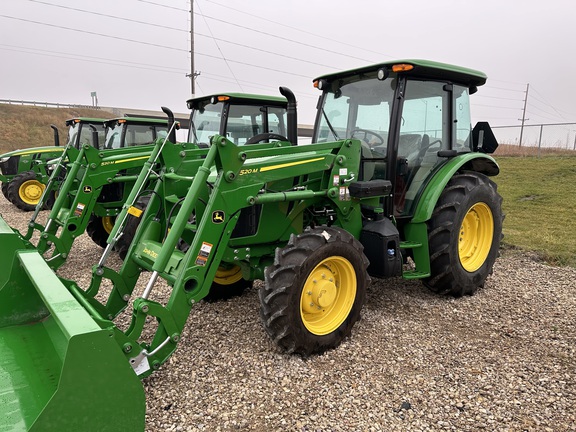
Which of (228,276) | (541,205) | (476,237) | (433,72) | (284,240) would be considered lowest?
(541,205)

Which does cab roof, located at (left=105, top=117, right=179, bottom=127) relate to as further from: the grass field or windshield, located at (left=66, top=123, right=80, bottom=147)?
the grass field

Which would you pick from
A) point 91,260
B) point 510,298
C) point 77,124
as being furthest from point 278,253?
point 77,124

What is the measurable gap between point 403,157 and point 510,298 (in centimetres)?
192

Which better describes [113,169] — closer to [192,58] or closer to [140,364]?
[140,364]

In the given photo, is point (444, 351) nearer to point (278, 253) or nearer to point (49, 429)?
point (278, 253)

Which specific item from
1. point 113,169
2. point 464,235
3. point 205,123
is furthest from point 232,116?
point 464,235

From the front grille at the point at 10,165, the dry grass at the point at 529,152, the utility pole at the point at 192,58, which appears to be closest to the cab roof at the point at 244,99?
the front grille at the point at 10,165

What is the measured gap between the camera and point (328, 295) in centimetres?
348

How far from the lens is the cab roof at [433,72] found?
407cm

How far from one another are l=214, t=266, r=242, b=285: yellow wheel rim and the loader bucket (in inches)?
66.8

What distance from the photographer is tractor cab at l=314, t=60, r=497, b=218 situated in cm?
419

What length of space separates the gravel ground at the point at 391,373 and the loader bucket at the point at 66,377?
1.88 feet

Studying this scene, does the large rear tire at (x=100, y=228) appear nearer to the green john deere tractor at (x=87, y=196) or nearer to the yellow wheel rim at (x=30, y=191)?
the green john deere tractor at (x=87, y=196)

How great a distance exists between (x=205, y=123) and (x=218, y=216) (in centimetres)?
474
